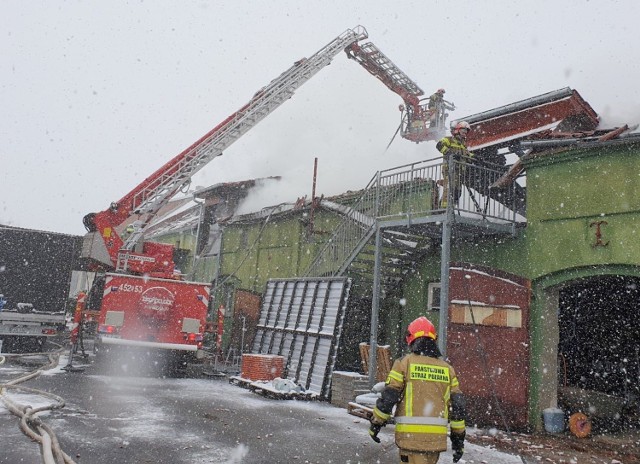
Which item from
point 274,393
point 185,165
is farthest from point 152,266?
point 274,393

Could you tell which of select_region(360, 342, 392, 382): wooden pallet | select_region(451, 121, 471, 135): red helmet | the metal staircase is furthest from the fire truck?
select_region(451, 121, 471, 135): red helmet

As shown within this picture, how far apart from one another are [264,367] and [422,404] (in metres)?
7.79

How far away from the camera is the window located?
37.6 ft

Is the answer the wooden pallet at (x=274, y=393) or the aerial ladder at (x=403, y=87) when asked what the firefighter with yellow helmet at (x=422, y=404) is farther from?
the aerial ladder at (x=403, y=87)

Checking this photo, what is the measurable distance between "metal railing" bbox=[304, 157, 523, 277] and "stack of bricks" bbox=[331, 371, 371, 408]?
266 centimetres

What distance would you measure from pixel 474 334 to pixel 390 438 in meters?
2.83

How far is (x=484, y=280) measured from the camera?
9.62 metres

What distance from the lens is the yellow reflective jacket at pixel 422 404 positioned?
404 cm

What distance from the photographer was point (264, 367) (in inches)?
450

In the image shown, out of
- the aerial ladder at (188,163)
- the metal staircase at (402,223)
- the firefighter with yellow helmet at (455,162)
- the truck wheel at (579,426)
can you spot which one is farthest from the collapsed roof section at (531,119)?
the aerial ladder at (188,163)

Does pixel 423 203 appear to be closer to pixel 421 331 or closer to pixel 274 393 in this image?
pixel 274 393

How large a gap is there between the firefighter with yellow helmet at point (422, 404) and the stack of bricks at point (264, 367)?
7.57 metres

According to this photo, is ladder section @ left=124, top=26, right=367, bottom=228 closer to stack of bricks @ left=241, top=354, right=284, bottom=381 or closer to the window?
stack of bricks @ left=241, top=354, right=284, bottom=381

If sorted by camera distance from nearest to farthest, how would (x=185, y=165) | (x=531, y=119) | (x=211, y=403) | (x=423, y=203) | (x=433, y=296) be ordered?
(x=211, y=403), (x=531, y=119), (x=433, y=296), (x=423, y=203), (x=185, y=165)
